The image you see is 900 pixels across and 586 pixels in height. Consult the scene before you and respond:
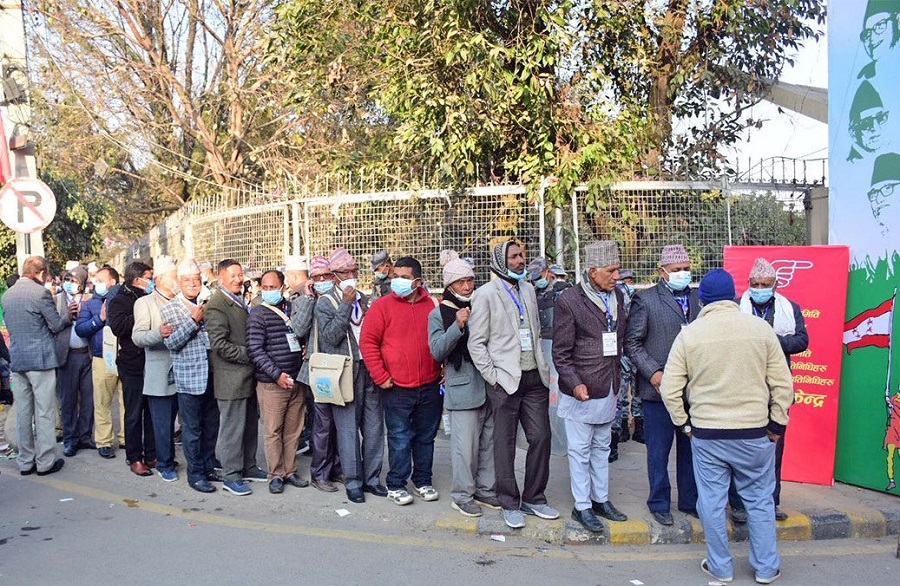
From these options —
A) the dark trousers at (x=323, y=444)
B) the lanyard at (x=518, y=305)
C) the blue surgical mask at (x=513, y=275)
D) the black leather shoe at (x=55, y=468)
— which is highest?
the blue surgical mask at (x=513, y=275)

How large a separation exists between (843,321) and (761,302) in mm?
1199

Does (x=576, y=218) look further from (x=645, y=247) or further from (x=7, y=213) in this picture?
(x=7, y=213)

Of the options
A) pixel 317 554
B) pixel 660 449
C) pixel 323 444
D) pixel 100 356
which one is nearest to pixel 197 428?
pixel 323 444

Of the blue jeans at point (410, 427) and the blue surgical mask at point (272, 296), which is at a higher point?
the blue surgical mask at point (272, 296)

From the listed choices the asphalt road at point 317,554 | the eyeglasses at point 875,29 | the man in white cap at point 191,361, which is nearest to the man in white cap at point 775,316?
the asphalt road at point 317,554

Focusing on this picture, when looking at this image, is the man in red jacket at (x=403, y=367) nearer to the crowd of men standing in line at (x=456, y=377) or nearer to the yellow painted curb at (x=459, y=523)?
the crowd of men standing in line at (x=456, y=377)

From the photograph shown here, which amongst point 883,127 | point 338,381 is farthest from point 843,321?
point 338,381

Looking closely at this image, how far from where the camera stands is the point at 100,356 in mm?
7988

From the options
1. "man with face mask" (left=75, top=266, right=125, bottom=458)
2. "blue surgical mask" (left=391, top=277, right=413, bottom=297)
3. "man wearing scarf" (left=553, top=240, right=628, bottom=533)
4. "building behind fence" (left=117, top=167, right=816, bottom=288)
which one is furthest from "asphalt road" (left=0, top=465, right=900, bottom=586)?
"building behind fence" (left=117, top=167, right=816, bottom=288)

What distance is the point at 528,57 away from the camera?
9586mm

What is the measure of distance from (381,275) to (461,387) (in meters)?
2.81

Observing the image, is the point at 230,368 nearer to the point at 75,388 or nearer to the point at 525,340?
the point at 525,340

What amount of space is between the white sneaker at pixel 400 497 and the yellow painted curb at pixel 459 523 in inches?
14.6

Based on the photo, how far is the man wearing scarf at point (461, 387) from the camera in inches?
233
